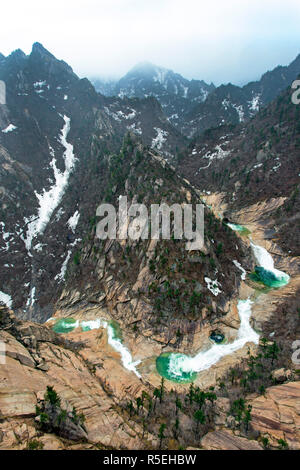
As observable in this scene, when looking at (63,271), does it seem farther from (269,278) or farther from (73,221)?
(269,278)

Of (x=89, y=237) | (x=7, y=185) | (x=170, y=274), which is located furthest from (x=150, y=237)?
(x=7, y=185)

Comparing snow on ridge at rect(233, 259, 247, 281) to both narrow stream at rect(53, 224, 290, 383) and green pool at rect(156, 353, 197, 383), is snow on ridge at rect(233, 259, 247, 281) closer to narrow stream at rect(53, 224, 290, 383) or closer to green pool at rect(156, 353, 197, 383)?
narrow stream at rect(53, 224, 290, 383)

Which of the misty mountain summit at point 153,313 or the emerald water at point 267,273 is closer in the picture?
the misty mountain summit at point 153,313

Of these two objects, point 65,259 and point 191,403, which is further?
point 65,259

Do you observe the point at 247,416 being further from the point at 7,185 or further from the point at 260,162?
the point at 7,185

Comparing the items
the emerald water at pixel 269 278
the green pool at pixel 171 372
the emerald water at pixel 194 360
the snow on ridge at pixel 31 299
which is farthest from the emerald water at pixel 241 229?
the snow on ridge at pixel 31 299

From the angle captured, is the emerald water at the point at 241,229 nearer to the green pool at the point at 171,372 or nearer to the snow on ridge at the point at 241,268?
the snow on ridge at the point at 241,268

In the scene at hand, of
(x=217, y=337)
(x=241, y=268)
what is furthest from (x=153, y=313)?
(x=241, y=268)
